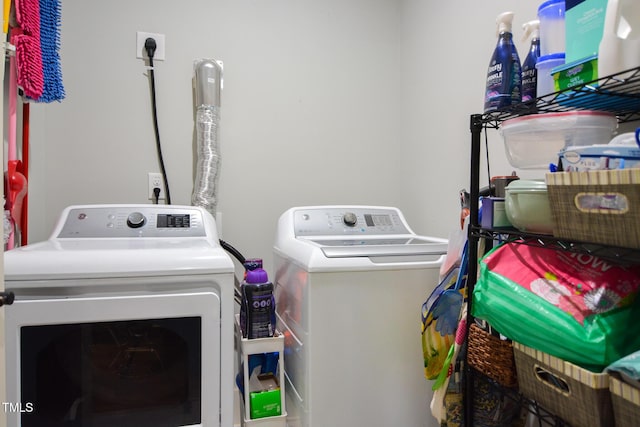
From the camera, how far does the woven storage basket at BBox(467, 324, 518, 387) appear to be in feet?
3.36

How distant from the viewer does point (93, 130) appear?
186cm

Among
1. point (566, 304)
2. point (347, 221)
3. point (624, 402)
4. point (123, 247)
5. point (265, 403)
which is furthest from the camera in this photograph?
point (347, 221)

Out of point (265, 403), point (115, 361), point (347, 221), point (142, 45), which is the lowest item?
point (265, 403)

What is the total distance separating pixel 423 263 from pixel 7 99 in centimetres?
153

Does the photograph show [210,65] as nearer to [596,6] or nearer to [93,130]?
[93,130]

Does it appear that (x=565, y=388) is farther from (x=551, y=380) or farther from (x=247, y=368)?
(x=247, y=368)

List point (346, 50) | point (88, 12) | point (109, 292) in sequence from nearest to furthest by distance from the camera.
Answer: point (109, 292) < point (88, 12) < point (346, 50)

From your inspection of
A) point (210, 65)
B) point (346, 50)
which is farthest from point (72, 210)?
point (346, 50)

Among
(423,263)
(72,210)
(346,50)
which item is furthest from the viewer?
(346,50)

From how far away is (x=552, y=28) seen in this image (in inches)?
40.0

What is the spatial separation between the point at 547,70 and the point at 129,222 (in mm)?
1429

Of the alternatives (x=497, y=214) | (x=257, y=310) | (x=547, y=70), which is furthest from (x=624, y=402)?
(x=257, y=310)

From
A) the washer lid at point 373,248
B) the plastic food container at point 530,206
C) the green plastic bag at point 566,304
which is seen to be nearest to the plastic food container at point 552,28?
the plastic food container at point 530,206

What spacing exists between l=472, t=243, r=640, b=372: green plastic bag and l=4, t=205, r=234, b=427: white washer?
73 centimetres
